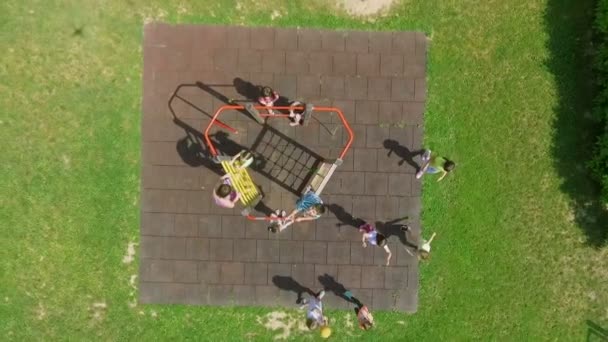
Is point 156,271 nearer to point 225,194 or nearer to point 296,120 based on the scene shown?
point 225,194

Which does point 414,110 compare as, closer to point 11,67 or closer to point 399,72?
point 399,72

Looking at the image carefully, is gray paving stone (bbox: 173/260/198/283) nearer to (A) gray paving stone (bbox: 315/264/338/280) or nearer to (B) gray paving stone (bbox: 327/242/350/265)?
(A) gray paving stone (bbox: 315/264/338/280)

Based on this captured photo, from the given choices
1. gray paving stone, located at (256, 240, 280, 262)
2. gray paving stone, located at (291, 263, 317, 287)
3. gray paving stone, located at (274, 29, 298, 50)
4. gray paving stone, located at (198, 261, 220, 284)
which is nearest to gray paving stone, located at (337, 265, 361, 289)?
gray paving stone, located at (291, 263, 317, 287)

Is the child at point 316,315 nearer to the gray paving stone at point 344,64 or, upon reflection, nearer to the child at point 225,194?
the child at point 225,194

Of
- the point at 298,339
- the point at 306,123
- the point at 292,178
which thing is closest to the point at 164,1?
the point at 306,123

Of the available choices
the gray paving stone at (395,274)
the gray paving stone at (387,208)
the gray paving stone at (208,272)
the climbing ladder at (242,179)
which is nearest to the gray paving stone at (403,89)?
the gray paving stone at (387,208)
